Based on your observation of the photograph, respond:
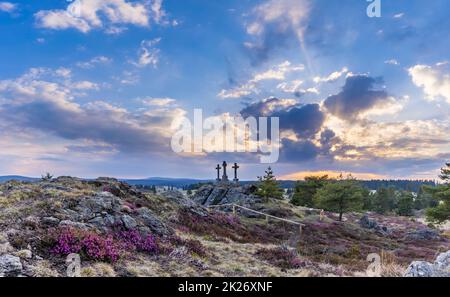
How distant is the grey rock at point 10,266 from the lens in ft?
23.6

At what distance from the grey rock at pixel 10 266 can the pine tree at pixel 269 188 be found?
140 ft

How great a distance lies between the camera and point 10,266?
7426 millimetres

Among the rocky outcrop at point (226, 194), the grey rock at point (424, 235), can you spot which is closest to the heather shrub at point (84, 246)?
the rocky outcrop at point (226, 194)

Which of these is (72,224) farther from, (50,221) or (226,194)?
(226,194)

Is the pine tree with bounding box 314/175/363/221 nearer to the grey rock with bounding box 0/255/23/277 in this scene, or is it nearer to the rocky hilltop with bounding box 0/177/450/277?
the rocky hilltop with bounding box 0/177/450/277

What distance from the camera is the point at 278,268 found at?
12266mm

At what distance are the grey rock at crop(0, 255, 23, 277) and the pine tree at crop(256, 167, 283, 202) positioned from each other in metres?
42.7

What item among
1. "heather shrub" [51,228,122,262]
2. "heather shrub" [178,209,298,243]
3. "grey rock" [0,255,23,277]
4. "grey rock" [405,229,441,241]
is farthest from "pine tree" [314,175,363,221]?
"grey rock" [0,255,23,277]

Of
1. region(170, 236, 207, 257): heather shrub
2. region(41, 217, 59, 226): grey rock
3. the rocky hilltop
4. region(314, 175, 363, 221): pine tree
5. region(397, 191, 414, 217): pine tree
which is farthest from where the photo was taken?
region(397, 191, 414, 217): pine tree

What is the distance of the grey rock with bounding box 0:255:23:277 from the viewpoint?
7.20 metres

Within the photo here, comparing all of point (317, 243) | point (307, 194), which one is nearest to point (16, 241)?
point (317, 243)

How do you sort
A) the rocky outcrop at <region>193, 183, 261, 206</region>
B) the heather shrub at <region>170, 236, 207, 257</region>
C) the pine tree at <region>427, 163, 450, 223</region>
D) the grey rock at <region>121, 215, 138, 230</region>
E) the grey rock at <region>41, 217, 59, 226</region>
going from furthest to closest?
the rocky outcrop at <region>193, 183, 261, 206</region>, the pine tree at <region>427, 163, 450, 223</region>, the grey rock at <region>121, 215, 138, 230</region>, the heather shrub at <region>170, 236, 207, 257</region>, the grey rock at <region>41, 217, 59, 226</region>

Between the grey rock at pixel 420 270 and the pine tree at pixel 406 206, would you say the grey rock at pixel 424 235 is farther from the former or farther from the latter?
the pine tree at pixel 406 206
